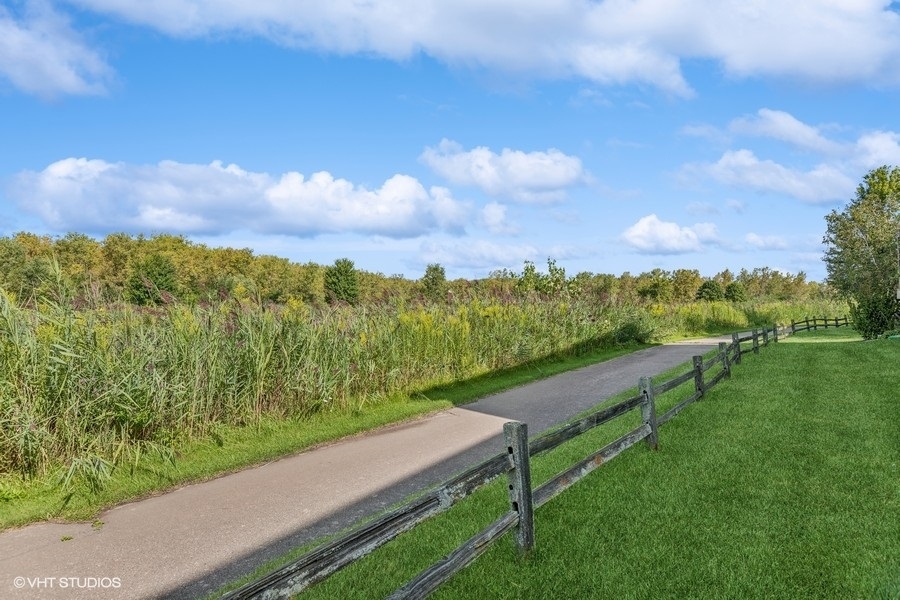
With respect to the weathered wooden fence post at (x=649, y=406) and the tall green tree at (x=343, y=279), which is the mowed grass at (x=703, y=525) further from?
the tall green tree at (x=343, y=279)


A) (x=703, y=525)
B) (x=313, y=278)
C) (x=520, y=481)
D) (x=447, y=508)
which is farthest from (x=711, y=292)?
(x=447, y=508)

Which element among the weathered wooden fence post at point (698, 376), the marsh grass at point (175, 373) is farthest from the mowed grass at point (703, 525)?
the marsh grass at point (175, 373)

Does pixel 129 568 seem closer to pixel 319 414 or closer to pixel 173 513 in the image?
pixel 173 513

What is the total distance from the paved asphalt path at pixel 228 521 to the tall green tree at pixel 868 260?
2336cm

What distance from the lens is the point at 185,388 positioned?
7.34 metres

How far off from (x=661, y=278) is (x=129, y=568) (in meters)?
59.4

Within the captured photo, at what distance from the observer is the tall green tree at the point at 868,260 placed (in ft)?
81.7

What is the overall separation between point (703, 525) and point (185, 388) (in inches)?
244

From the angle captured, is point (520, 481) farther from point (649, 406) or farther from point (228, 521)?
point (649, 406)

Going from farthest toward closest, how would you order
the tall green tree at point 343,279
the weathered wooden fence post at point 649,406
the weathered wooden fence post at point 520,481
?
the tall green tree at point 343,279 → the weathered wooden fence post at point 649,406 → the weathered wooden fence post at point 520,481

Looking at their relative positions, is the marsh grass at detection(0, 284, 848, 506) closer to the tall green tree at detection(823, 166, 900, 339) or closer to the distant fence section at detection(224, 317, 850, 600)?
the distant fence section at detection(224, 317, 850, 600)

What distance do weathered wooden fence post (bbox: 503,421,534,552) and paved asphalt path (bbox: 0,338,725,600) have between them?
6.30 ft

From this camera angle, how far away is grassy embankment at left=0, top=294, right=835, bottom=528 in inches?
244

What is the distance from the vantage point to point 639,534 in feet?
15.4
